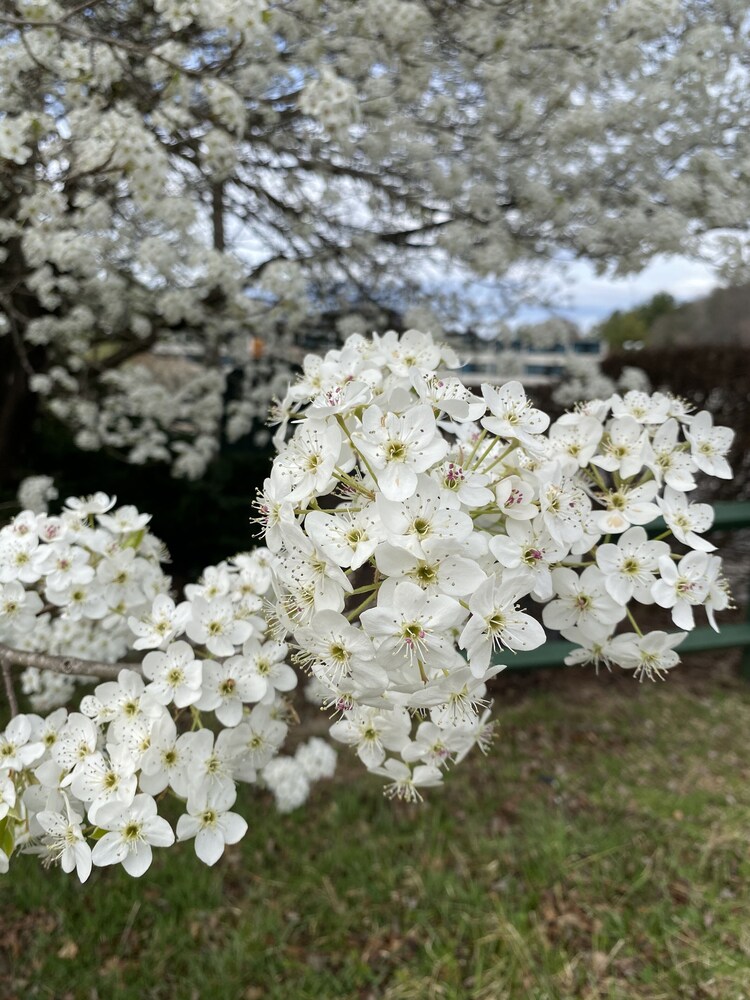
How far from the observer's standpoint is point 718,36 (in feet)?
11.6

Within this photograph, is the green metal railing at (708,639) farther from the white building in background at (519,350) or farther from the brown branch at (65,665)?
the brown branch at (65,665)

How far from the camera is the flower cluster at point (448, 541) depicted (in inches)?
36.2

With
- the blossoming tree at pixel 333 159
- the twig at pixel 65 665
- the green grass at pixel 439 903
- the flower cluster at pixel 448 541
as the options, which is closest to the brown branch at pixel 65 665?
the twig at pixel 65 665

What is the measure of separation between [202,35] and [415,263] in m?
1.88

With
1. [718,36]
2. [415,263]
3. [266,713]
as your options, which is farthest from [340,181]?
[266,713]

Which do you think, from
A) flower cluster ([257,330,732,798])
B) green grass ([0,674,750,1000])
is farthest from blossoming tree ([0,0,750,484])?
green grass ([0,674,750,1000])

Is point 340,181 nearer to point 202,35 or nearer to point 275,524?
point 202,35

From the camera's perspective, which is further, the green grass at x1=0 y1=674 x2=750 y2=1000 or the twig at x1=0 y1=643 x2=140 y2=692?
the green grass at x1=0 y1=674 x2=750 y2=1000

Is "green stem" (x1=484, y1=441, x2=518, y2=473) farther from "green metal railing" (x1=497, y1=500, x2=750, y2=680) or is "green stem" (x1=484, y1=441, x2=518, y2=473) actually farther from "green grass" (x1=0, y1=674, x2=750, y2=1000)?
"green metal railing" (x1=497, y1=500, x2=750, y2=680)

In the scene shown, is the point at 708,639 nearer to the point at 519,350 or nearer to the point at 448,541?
the point at 519,350

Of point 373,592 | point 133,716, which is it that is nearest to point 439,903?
point 133,716

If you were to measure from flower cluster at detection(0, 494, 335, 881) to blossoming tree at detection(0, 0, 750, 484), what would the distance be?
1608 mm

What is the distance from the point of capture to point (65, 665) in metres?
1.35

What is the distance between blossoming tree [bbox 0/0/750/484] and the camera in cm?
272
